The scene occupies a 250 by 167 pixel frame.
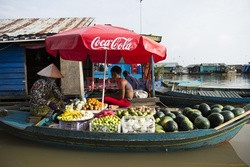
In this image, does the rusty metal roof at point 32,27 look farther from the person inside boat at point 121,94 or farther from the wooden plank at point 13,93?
the person inside boat at point 121,94

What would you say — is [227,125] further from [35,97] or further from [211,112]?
[35,97]

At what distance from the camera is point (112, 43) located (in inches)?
177

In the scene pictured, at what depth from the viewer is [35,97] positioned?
17.8 feet

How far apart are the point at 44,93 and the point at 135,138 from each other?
257 cm

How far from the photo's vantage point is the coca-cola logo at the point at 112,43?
441cm

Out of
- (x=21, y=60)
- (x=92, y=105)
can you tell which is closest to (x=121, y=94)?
(x=92, y=105)

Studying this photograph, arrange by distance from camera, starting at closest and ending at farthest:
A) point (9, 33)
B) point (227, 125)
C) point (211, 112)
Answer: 1. point (227, 125)
2. point (211, 112)
3. point (9, 33)

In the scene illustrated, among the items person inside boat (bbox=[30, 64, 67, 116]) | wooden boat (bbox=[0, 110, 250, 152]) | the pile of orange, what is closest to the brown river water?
wooden boat (bbox=[0, 110, 250, 152])

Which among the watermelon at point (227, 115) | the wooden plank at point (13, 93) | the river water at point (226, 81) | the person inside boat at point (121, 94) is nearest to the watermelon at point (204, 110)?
the watermelon at point (227, 115)

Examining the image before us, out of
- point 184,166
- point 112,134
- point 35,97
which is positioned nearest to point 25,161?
point 35,97

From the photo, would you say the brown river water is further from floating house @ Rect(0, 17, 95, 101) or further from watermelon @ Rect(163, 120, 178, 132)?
floating house @ Rect(0, 17, 95, 101)

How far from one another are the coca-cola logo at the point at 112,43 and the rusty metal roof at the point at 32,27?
414cm

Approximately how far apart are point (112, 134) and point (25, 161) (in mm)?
1898

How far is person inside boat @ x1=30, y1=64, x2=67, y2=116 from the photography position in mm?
5371
